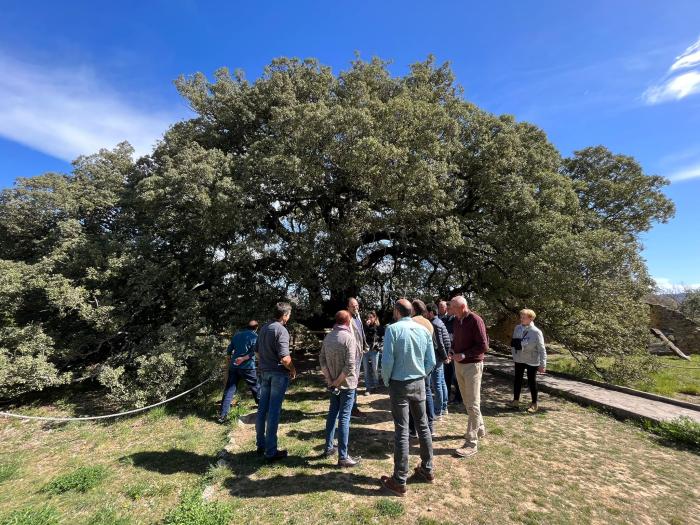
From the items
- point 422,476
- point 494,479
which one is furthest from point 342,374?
point 494,479

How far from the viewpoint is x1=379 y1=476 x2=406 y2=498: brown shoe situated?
3523 millimetres

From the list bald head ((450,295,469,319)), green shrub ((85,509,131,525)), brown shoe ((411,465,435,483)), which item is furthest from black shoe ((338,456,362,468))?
bald head ((450,295,469,319))

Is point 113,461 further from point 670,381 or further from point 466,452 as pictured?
point 670,381

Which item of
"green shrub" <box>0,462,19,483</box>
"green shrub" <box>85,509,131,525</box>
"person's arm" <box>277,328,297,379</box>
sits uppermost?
"person's arm" <box>277,328,297,379</box>

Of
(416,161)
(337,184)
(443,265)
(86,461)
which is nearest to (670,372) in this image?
(443,265)

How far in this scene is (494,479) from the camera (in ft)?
12.7

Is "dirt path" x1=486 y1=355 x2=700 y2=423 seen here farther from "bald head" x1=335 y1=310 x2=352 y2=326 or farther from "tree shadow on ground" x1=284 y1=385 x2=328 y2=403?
"bald head" x1=335 y1=310 x2=352 y2=326

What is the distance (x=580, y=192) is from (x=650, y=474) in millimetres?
14403

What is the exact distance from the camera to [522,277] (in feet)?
28.9

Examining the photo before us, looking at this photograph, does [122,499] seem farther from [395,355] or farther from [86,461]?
[395,355]

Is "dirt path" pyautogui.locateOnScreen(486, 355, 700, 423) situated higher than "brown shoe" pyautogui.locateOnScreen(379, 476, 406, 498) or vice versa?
"dirt path" pyautogui.locateOnScreen(486, 355, 700, 423)

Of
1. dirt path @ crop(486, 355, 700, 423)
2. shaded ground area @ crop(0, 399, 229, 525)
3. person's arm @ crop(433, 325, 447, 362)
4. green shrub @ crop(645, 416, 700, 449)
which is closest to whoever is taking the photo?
shaded ground area @ crop(0, 399, 229, 525)

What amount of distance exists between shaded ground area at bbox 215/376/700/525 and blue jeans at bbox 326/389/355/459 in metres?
0.24

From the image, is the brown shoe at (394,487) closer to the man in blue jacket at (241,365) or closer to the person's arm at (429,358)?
the person's arm at (429,358)
